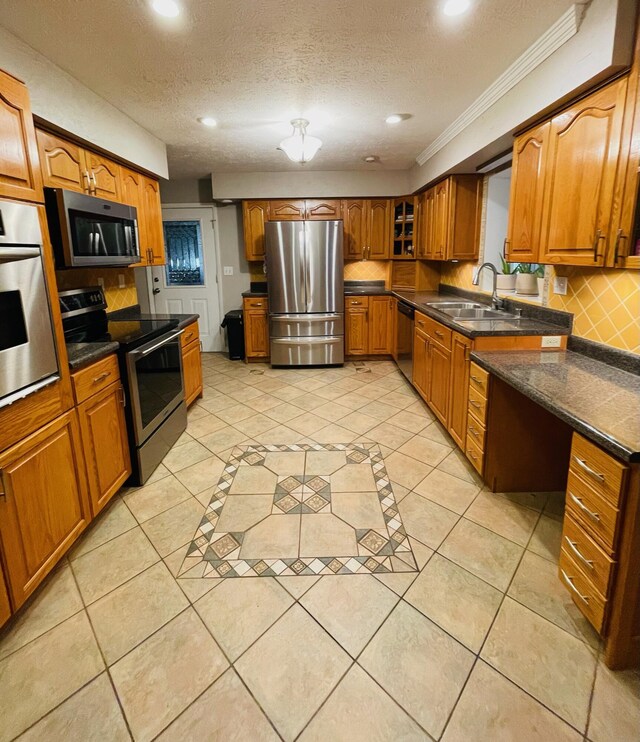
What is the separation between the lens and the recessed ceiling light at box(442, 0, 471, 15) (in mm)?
1714

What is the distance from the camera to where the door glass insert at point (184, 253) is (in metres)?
5.54

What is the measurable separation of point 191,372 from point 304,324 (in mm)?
1740

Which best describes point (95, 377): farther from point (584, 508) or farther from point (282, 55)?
point (584, 508)

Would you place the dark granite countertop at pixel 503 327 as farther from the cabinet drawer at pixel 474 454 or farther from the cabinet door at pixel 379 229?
the cabinet door at pixel 379 229

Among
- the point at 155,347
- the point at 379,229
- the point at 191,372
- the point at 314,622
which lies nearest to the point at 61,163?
the point at 155,347

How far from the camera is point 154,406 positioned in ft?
8.64

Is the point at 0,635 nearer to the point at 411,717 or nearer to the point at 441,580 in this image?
the point at 411,717

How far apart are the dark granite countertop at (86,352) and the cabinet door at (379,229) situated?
12.6ft

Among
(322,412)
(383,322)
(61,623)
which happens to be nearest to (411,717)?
(61,623)

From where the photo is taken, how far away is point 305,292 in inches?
189

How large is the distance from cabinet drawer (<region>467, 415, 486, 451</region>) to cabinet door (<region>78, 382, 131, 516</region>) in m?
2.08

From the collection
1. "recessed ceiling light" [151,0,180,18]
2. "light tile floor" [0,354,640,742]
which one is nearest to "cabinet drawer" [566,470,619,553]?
"light tile floor" [0,354,640,742]

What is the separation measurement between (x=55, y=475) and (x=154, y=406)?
0.96 m

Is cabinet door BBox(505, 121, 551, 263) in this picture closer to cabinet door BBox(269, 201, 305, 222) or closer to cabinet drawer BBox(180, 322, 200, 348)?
cabinet drawer BBox(180, 322, 200, 348)
